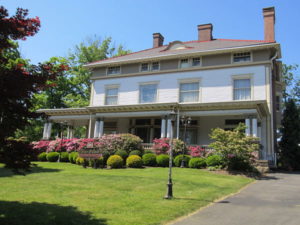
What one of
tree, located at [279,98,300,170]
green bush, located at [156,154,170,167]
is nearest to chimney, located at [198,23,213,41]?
tree, located at [279,98,300,170]

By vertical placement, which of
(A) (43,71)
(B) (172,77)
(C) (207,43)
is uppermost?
(C) (207,43)

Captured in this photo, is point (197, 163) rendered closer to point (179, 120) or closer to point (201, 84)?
point (179, 120)

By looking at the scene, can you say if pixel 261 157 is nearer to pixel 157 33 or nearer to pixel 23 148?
pixel 23 148

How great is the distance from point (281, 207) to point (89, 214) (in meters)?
5.43

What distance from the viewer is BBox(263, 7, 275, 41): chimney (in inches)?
955

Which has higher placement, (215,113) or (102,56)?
(102,56)

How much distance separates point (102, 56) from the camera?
43.8 m

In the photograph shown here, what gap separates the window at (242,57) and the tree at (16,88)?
1940 centimetres

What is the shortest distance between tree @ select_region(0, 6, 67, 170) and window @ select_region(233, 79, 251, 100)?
60.5 ft

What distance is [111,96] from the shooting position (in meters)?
27.3

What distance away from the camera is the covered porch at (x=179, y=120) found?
64.5 ft

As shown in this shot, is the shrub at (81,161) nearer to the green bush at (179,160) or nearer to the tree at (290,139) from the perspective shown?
the green bush at (179,160)

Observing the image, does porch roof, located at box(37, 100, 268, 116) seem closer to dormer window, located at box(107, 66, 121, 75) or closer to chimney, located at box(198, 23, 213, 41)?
dormer window, located at box(107, 66, 121, 75)

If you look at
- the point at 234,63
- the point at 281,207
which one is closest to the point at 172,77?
the point at 234,63
